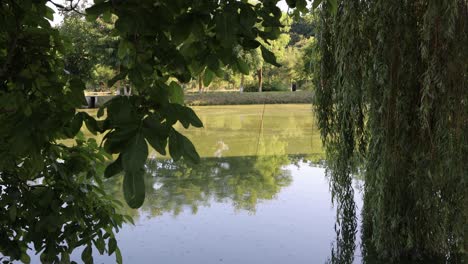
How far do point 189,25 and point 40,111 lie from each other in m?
0.27

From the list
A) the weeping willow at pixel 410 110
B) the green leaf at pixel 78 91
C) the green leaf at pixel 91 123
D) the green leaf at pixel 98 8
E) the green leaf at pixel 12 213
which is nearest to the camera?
Result: the green leaf at pixel 98 8

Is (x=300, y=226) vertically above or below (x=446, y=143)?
below

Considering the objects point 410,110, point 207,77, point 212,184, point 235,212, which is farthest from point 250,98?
point 207,77

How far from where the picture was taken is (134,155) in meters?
0.54

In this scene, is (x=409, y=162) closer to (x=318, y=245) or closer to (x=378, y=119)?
(x=378, y=119)

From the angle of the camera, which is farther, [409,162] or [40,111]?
[409,162]

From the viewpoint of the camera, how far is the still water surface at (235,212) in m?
3.90

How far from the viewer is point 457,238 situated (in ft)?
10.8

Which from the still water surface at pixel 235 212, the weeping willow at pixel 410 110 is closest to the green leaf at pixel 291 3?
the still water surface at pixel 235 212

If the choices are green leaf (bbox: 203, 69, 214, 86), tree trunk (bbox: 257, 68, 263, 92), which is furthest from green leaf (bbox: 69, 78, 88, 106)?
tree trunk (bbox: 257, 68, 263, 92)

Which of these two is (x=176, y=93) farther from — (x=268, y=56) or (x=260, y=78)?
(x=260, y=78)

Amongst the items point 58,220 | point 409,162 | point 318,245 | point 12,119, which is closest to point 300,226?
point 318,245

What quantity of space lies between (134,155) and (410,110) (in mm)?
3014

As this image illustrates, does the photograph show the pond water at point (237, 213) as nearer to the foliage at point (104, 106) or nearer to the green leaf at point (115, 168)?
the foliage at point (104, 106)
